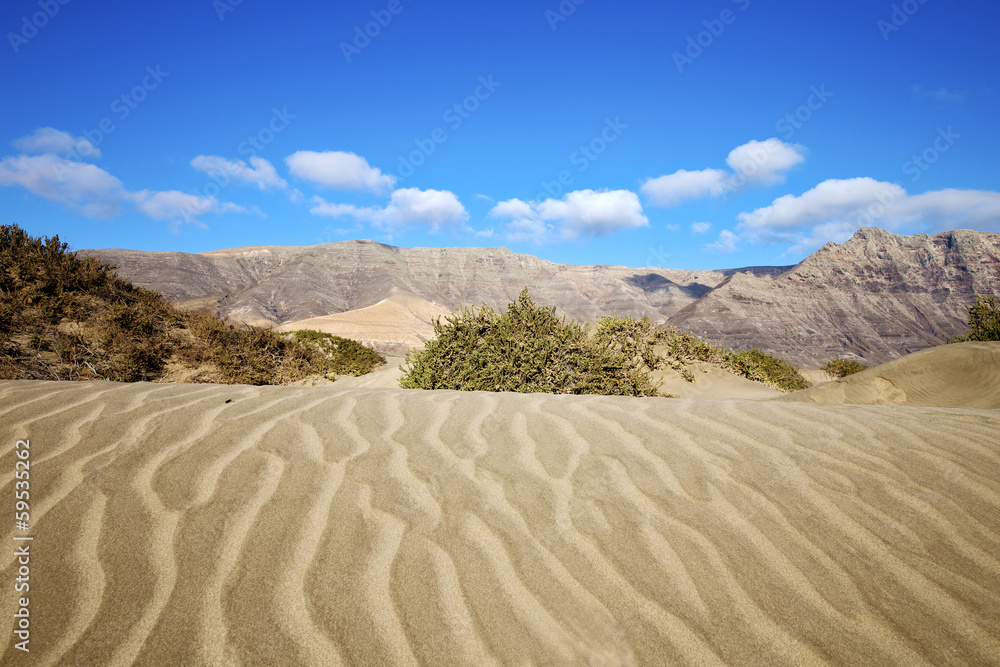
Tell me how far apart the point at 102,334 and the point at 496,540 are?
7.21 m

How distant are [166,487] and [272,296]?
180 ft

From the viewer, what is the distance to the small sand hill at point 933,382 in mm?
4406

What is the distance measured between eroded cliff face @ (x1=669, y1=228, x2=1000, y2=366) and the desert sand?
137ft

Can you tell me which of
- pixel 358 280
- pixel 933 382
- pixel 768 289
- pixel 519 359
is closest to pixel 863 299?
pixel 768 289

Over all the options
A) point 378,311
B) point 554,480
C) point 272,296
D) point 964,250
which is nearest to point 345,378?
point 554,480

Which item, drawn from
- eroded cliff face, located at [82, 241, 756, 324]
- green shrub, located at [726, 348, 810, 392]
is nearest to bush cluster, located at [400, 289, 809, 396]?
green shrub, located at [726, 348, 810, 392]

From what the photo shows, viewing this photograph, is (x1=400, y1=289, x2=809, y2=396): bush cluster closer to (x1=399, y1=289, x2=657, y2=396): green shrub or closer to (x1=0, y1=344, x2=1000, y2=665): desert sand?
(x1=399, y1=289, x2=657, y2=396): green shrub

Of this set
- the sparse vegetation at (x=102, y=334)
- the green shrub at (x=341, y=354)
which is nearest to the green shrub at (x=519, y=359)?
the sparse vegetation at (x=102, y=334)

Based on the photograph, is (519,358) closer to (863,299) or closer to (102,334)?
(102,334)

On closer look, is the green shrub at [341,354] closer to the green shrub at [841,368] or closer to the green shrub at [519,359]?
the green shrub at [519,359]

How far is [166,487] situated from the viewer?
6.13ft

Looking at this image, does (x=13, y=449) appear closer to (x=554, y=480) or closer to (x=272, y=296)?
(x=554, y=480)

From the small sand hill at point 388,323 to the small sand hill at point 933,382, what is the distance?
21.5 meters

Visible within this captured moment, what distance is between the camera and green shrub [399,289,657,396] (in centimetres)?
502
